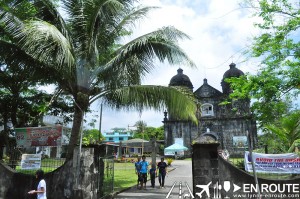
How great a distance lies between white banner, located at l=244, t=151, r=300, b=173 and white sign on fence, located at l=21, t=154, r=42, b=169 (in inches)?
283

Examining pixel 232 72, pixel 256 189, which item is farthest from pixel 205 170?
pixel 232 72

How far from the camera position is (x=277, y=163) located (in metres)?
9.34

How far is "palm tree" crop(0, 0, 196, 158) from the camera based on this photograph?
9484 mm

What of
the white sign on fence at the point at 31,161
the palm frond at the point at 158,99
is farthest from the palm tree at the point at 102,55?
the white sign on fence at the point at 31,161

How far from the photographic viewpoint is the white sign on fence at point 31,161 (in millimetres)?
9625

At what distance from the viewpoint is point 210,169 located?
8297 millimetres

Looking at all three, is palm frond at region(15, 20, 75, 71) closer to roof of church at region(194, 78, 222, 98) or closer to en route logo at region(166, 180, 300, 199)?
en route logo at region(166, 180, 300, 199)

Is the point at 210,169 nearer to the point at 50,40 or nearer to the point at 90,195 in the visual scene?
the point at 90,195

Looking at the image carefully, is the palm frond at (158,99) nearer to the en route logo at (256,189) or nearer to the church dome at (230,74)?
the en route logo at (256,189)

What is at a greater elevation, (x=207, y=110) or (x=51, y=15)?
(x=207, y=110)

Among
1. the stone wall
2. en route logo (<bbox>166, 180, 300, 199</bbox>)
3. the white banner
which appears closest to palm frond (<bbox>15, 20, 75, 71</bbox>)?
the stone wall

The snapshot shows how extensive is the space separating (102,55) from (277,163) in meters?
7.36

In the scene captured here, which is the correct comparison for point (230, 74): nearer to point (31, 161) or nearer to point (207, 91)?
point (207, 91)

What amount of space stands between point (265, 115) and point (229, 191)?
17.5 feet
